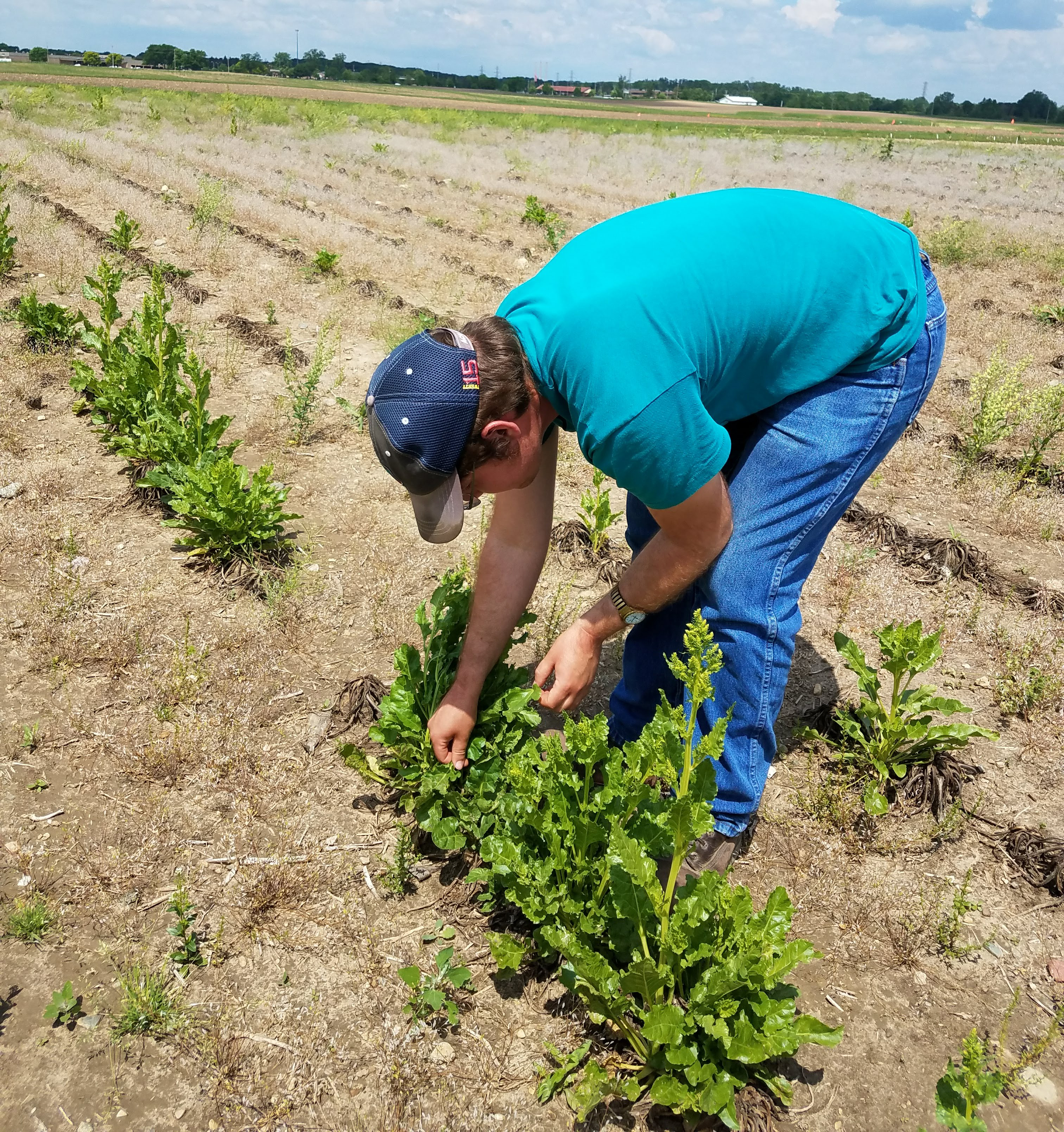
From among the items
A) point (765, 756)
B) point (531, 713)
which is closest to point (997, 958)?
point (765, 756)

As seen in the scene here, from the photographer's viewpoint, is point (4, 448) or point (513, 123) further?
point (513, 123)

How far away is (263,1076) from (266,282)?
7573 mm

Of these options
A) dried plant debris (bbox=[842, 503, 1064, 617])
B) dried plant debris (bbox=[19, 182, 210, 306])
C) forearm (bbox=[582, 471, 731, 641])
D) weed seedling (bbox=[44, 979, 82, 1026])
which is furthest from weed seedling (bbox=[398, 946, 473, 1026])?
dried plant debris (bbox=[19, 182, 210, 306])

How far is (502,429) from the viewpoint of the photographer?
1.90 m

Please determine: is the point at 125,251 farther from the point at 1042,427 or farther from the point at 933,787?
the point at 933,787

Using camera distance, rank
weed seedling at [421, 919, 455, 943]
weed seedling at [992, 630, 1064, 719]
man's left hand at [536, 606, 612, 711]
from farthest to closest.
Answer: weed seedling at [992, 630, 1064, 719]
weed seedling at [421, 919, 455, 943]
man's left hand at [536, 606, 612, 711]

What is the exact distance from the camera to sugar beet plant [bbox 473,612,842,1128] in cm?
184

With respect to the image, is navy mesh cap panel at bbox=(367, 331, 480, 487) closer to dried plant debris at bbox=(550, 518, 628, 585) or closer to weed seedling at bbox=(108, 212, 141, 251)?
dried plant debris at bbox=(550, 518, 628, 585)

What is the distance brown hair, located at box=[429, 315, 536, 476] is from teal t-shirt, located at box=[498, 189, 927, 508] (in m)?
0.03

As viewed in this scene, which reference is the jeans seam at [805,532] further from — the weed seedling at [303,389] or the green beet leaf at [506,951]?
the weed seedling at [303,389]

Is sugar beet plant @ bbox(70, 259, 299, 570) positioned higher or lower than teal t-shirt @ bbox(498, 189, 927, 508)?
lower

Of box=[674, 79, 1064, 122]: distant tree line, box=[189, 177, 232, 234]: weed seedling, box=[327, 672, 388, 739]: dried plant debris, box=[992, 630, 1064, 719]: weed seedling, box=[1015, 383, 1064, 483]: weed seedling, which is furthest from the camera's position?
box=[674, 79, 1064, 122]: distant tree line

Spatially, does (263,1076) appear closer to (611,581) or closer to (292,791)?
(292,791)

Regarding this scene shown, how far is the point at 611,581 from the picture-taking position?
161 inches
